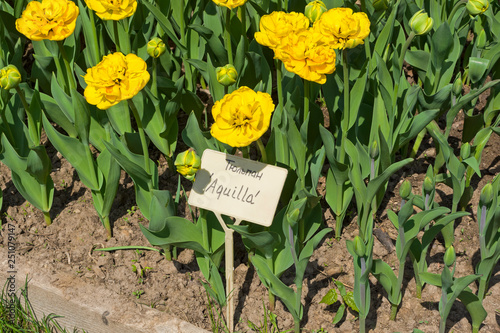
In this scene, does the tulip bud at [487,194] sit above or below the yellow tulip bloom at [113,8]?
below

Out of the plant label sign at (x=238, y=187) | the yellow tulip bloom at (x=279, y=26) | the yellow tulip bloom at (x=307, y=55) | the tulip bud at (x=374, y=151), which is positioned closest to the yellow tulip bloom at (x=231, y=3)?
the yellow tulip bloom at (x=279, y=26)

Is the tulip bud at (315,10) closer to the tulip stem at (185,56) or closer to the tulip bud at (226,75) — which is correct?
the tulip bud at (226,75)

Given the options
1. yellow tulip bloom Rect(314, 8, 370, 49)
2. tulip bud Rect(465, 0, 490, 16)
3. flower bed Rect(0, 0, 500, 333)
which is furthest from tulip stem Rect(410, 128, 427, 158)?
yellow tulip bloom Rect(314, 8, 370, 49)

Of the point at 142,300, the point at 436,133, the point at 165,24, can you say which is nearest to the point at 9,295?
the point at 142,300

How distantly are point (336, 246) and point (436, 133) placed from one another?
465mm

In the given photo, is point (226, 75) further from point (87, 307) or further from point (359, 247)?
point (87, 307)

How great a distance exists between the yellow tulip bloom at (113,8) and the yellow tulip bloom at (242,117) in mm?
499

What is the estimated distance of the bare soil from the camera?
1.69 meters

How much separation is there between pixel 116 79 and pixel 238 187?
39 cm

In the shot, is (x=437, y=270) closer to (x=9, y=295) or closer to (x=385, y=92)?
(x=385, y=92)

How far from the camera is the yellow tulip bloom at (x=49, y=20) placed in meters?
1.62

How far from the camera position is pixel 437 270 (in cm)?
179

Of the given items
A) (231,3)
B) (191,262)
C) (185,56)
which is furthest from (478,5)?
(191,262)

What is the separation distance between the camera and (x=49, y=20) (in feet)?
5.38
